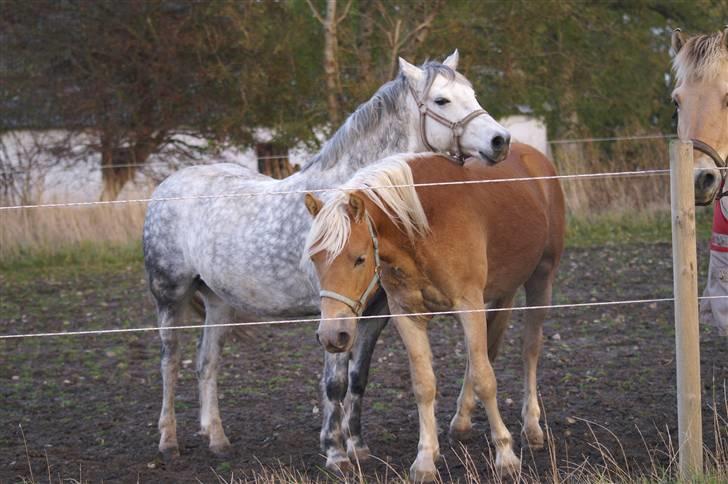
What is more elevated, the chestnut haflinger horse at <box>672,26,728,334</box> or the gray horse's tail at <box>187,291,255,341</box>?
the chestnut haflinger horse at <box>672,26,728,334</box>

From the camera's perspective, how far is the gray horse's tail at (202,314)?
623 centimetres

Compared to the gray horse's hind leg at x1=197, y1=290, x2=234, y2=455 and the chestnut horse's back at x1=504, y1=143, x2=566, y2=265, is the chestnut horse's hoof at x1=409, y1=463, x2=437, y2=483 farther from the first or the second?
the chestnut horse's back at x1=504, y1=143, x2=566, y2=265

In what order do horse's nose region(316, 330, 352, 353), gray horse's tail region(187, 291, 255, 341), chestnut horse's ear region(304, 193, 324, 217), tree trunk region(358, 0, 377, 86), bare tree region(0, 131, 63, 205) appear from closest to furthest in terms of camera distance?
1. horse's nose region(316, 330, 352, 353)
2. chestnut horse's ear region(304, 193, 324, 217)
3. gray horse's tail region(187, 291, 255, 341)
4. tree trunk region(358, 0, 377, 86)
5. bare tree region(0, 131, 63, 205)

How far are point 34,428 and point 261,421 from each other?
1.40 metres

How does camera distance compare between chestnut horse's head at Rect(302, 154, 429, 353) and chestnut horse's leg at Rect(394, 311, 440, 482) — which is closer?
chestnut horse's head at Rect(302, 154, 429, 353)

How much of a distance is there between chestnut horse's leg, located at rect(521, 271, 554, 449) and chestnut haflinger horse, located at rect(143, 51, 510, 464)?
3.02 ft

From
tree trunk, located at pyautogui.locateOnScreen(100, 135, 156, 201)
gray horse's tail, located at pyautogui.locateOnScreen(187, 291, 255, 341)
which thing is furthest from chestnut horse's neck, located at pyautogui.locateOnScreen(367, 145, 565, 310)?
tree trunk, located at pyautogui.locateOnScreen(100, 135, 156, 201)

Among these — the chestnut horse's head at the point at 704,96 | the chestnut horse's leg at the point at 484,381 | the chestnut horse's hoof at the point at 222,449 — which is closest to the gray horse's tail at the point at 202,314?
the chestnut horse's hoof at the point at 222,449

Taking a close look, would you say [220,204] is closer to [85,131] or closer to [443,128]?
[443,128]

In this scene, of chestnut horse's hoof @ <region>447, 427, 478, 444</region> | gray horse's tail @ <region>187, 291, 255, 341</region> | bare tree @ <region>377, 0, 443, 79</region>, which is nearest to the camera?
chestnut horse's hoof @ <region>447, 427, 478, 444</region>

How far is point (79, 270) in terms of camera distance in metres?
12.9

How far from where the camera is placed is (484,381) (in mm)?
4648

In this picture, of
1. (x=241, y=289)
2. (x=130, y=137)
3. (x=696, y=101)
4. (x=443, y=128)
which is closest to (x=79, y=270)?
(x=130, y=137)

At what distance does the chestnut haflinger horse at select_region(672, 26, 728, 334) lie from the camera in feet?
15.0
